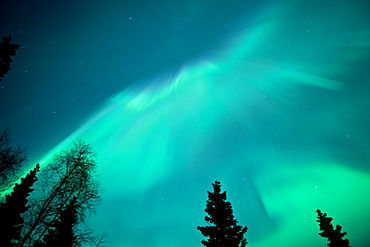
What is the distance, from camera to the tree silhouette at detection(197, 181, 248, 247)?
12766mm

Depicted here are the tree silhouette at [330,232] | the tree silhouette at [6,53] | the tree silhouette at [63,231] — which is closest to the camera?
the tree silhouette at [6,53]

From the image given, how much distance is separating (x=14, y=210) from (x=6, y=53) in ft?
30.0

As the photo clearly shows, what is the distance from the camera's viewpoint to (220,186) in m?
15.6

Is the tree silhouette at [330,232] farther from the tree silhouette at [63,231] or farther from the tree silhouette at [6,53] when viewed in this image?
the tree silhouette at [6,53]

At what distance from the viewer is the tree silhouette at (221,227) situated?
1277cm

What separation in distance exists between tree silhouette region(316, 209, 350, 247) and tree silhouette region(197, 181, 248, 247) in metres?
13.8

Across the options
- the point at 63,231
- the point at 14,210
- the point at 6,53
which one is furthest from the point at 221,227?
the point at 6,53

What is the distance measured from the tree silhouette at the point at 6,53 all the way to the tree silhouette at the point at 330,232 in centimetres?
3023

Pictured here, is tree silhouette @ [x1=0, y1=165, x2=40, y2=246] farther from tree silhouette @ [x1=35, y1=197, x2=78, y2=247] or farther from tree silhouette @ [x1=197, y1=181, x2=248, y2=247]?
tree silhouette @ [x1=197, y1=181, x2=248, y2=247]

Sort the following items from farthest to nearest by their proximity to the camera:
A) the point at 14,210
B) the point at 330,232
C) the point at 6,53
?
the point at 330,232 < the point at 14,210 < the point at 6,53

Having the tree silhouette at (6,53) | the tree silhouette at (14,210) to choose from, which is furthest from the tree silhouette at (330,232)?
the tree silhouette at (6,53)

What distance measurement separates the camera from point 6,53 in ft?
31.3

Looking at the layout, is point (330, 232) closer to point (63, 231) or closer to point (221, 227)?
point (221, 227)

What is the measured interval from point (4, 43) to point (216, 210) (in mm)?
17002
